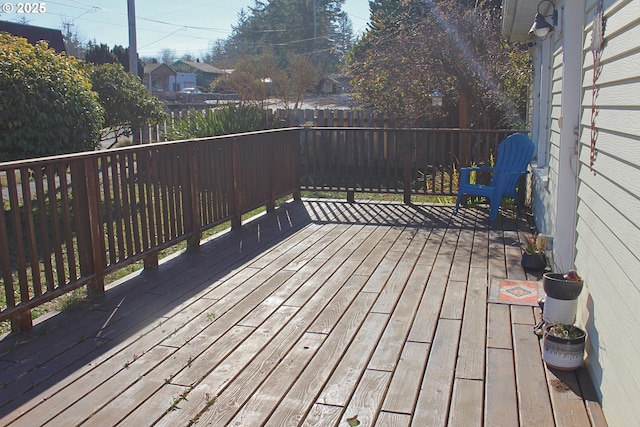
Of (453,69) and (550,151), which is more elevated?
(453,69)

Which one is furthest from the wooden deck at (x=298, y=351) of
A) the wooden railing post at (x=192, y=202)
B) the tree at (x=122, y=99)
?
the tree at (x=122, y=99)

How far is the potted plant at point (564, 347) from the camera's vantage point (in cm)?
283

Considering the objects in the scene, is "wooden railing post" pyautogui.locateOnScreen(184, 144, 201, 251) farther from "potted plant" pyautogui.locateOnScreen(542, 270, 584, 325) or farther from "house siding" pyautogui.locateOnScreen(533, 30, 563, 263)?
"potted plant" pyautogui.locateOnScreen(542, 270, 584, 325)

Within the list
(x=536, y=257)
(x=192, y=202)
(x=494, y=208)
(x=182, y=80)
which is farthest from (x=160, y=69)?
(x=536, y=257)

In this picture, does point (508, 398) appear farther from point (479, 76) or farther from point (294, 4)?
point (294, 4)

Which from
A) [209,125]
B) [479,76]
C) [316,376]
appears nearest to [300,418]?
[316,376]

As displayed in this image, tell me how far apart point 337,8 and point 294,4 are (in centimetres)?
372

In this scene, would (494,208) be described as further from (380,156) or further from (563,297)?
(563,297)

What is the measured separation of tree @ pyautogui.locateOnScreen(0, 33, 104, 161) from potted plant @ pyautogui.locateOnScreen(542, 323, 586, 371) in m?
5.57

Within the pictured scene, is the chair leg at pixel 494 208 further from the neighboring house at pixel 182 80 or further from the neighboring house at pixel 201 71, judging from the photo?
the neighboring house at pixel 201 71

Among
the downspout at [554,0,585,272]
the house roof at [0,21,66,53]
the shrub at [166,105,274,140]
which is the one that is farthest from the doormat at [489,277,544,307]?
the house roof at [0,21,66,53]

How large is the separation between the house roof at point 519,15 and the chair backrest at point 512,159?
122 cm

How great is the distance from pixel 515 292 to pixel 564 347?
4.16 ft

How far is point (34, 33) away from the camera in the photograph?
691 inches
